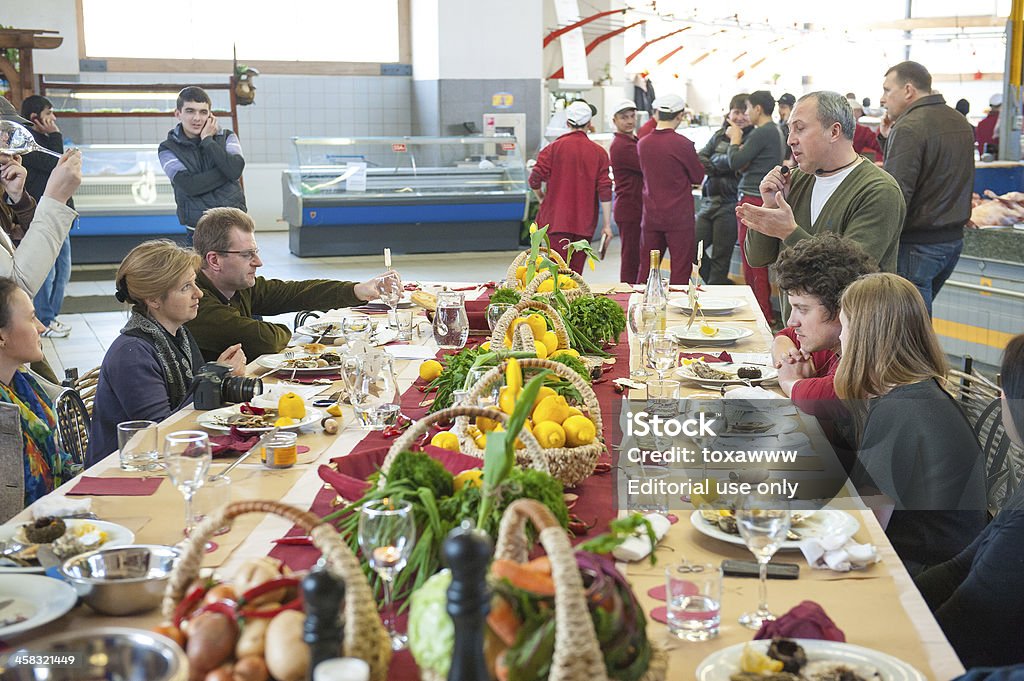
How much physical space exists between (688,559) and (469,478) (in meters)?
0.41

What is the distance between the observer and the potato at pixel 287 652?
3.78ft

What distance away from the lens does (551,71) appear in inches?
549

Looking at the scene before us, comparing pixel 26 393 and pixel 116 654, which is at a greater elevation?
pixel 116 654

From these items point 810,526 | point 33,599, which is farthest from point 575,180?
point 33,599

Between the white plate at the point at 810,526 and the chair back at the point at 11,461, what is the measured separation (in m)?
1.53

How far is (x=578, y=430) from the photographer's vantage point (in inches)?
82.7

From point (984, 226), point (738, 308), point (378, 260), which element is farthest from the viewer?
point (378, 260)

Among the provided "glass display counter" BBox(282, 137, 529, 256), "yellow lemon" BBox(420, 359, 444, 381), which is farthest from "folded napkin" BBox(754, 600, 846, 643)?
"glass display counter" BBox(282, 137, 529, 256)

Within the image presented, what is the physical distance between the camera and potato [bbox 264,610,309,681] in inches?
45.3

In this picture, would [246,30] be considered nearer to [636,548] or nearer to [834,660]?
[636,548]

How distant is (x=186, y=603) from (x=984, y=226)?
5.49 meters

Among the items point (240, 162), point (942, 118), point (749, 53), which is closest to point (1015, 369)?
point (942, 118)

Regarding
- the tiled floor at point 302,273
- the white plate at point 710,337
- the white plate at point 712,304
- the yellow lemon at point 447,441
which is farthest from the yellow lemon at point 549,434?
the tiled floor at point 302,273

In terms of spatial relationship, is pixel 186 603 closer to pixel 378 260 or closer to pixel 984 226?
pixel 984 226
